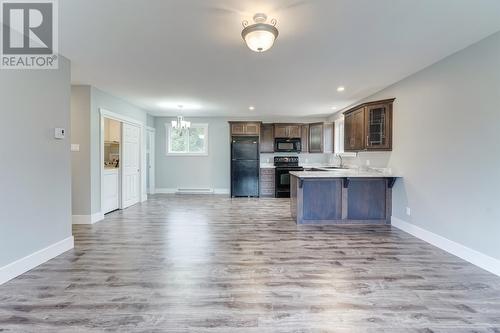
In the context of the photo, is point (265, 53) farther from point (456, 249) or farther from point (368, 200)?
point (456, 249)

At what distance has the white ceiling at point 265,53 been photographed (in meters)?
2.31

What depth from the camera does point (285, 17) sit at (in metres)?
2.45

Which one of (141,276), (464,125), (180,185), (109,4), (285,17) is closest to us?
(109,4)

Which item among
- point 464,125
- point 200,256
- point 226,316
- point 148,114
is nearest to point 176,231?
point 200,256

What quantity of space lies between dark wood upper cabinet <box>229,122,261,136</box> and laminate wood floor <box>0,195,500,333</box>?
4.27 meters

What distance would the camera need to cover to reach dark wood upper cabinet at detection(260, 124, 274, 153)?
8227 millimetres

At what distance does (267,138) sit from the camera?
324 inches

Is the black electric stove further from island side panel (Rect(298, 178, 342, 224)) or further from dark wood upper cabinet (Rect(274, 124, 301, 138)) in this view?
island side panel (Rect(298, 178, 342, 224))

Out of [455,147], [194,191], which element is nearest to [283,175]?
[194,191]

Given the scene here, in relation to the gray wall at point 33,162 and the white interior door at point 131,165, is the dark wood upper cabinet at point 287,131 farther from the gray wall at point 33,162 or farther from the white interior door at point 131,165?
the gray wall at point 33,162

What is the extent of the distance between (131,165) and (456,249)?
650 cm

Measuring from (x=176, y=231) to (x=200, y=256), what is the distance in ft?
4.07

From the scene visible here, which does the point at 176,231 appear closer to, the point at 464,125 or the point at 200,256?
the point at 200,256

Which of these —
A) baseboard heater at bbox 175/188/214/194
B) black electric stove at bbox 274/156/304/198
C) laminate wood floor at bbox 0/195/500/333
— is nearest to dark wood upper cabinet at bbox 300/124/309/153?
black electric stove at bbox 274/156/304/198
